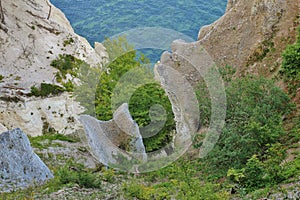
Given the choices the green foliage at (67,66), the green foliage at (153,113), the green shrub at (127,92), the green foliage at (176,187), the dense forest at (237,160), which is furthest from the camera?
the green foliage at (67,66)

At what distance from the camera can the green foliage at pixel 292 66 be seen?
574 inches

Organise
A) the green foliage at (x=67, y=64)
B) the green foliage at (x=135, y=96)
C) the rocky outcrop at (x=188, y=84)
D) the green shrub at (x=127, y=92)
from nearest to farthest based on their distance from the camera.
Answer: the rocky outcrop at (x=188, y=84), the green foliage at (x=135, y=96), the green shrub at (x=127, y=92), the green foliage at (x=67, y=64)

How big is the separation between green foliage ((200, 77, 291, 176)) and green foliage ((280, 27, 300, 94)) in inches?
30.9

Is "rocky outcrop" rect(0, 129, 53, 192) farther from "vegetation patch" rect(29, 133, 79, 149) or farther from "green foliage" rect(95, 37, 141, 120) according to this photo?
"green foliage" rect(95, 37, 141, 120)

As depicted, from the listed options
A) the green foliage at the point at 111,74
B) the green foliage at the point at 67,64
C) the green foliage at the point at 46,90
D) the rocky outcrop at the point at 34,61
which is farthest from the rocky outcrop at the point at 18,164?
the green foliage at the point at 67,64

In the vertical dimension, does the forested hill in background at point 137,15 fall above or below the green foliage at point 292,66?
below

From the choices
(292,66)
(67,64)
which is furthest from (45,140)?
(67,64)

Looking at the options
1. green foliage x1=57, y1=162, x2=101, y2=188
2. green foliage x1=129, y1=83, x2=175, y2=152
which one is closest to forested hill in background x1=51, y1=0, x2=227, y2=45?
green foliage x1=129, y1=83, x2=175, y2=152


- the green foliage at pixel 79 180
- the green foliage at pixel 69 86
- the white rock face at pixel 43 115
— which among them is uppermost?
the green foliage at pixel 79 180

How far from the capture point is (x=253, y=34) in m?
19.6

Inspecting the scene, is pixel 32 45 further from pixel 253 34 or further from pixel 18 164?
pixel 18 164

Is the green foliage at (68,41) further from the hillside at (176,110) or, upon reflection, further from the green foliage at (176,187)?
the green foliage at (176,187)

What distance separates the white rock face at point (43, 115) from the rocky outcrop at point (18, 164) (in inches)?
366

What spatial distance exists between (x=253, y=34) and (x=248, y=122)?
670cm
